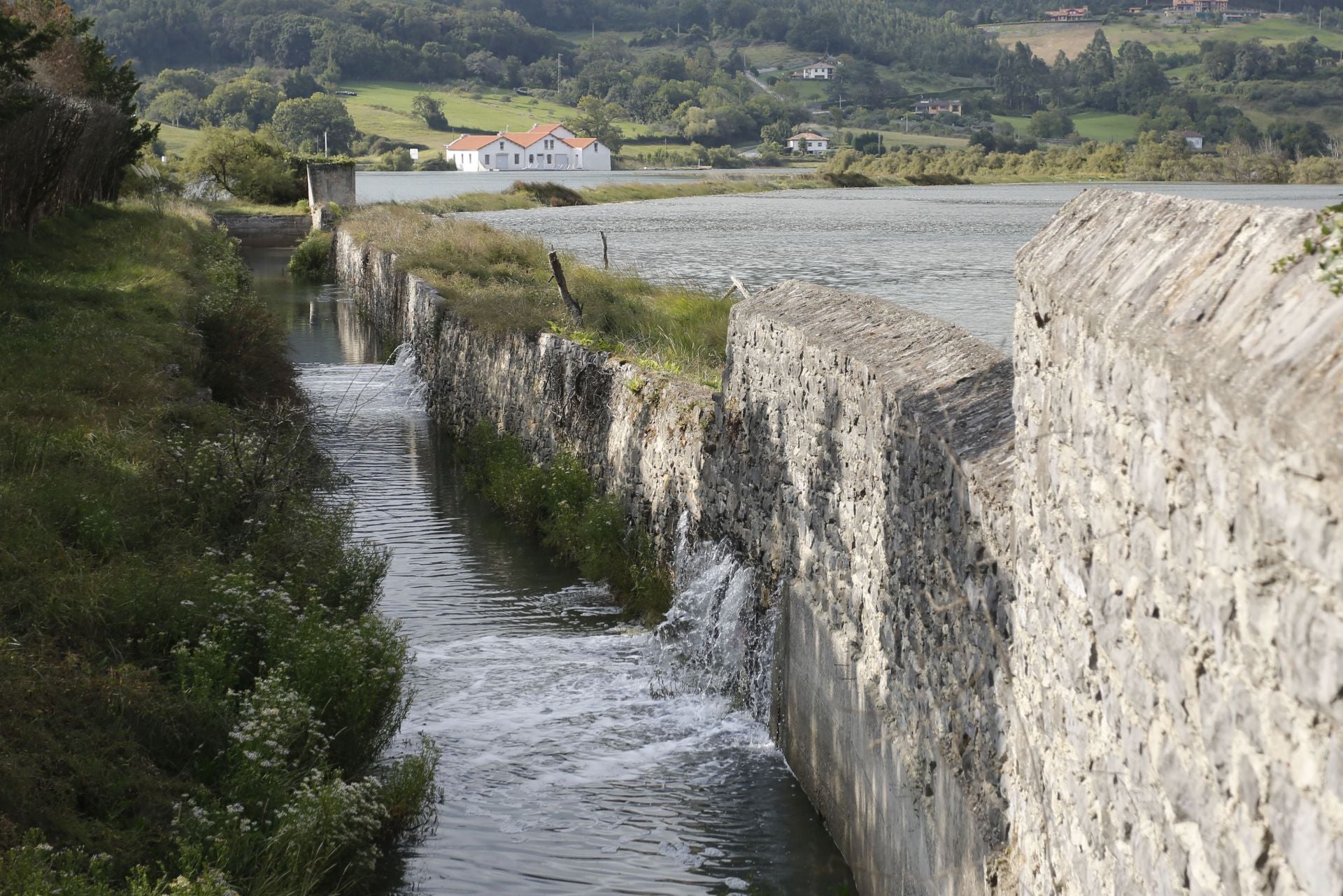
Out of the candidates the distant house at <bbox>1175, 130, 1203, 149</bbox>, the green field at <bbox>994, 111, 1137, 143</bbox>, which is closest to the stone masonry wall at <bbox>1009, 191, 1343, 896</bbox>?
the distant house at <bbox>1175, 130, 1203, 149</bbox>

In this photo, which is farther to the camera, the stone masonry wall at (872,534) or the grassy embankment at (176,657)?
the grassy embankment at (176,657)

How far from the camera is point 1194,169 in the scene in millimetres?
72500

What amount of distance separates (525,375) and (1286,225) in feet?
46.7

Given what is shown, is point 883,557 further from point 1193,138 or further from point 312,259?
point 1193,138

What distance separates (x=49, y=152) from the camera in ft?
70.9

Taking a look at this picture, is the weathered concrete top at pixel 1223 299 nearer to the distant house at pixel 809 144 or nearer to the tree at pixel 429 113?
the distant house at pixel 809 144

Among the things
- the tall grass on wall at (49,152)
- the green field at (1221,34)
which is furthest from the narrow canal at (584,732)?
the green field at (1221,34)

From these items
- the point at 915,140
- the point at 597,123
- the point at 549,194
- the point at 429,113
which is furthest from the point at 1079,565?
the point at 429,113

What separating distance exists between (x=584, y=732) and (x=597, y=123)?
15147cm

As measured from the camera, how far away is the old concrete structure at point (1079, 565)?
2434 mm

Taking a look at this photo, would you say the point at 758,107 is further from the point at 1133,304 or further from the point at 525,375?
the point at 1133,304

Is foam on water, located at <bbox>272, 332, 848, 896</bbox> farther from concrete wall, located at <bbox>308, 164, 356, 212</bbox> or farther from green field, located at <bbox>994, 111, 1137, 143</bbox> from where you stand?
green field, located at <bbox>994, 111, 1137, 143</bbox>

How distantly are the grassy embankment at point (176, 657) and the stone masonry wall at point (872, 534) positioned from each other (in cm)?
245

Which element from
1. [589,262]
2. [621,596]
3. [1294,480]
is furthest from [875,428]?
[589,262]
